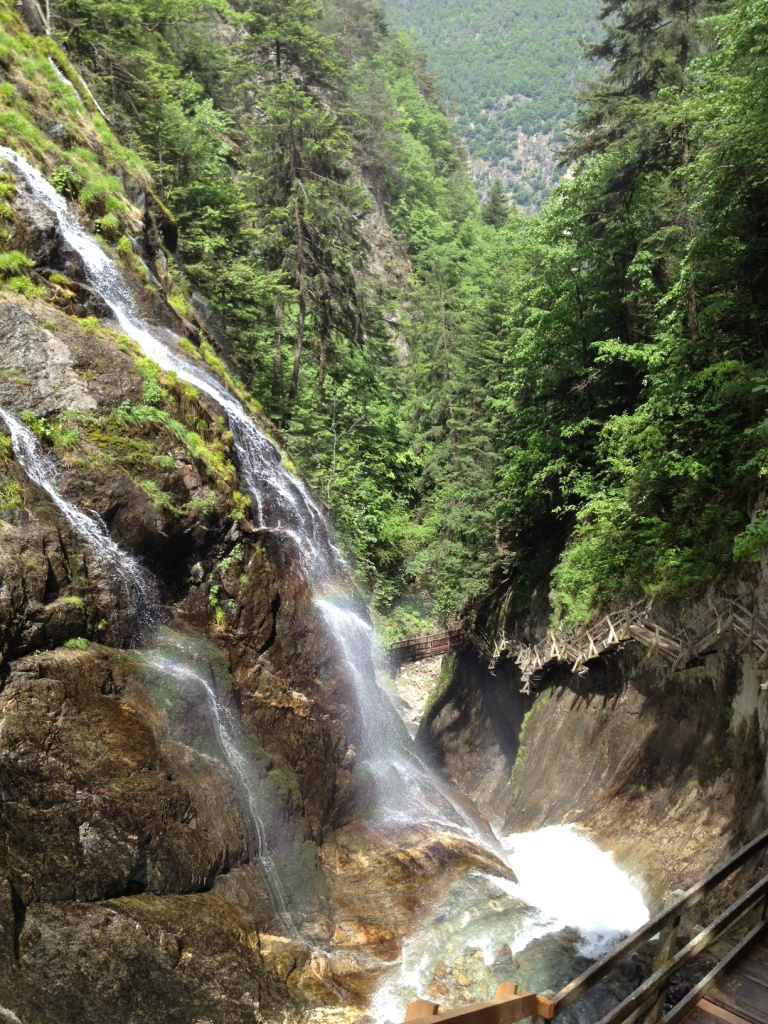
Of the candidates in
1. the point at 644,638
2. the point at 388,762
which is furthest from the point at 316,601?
the point at 644,638

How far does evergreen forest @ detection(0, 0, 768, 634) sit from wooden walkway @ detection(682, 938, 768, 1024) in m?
5.56

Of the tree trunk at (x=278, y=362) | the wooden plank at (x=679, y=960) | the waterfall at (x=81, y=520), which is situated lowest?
the wooden plank at (x=679, y=960)

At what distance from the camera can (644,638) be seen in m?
14.7

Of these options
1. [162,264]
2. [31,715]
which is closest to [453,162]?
[162,264]

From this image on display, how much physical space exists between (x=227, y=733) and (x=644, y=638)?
821 cm

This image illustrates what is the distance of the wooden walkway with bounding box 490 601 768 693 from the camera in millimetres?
11539

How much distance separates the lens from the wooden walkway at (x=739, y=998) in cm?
420

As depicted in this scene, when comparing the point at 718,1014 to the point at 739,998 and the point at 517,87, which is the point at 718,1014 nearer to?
the point at 739,998

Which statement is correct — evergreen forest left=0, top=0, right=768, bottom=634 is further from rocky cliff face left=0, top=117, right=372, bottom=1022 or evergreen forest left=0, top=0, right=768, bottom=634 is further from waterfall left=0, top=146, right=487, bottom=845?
rocky cliff face left=0, top=117, right=372, bottom=1022

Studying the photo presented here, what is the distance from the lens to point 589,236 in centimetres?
2080

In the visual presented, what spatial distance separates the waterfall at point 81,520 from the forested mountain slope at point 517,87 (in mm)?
169157

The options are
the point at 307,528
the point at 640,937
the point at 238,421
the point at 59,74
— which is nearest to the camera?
the point at 640,937

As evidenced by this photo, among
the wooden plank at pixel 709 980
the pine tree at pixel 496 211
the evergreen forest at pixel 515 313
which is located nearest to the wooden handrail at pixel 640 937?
the wooden plank at pixel 709 980

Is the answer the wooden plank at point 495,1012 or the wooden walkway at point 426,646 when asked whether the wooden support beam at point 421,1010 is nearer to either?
the wooden plank at point 495,1012
